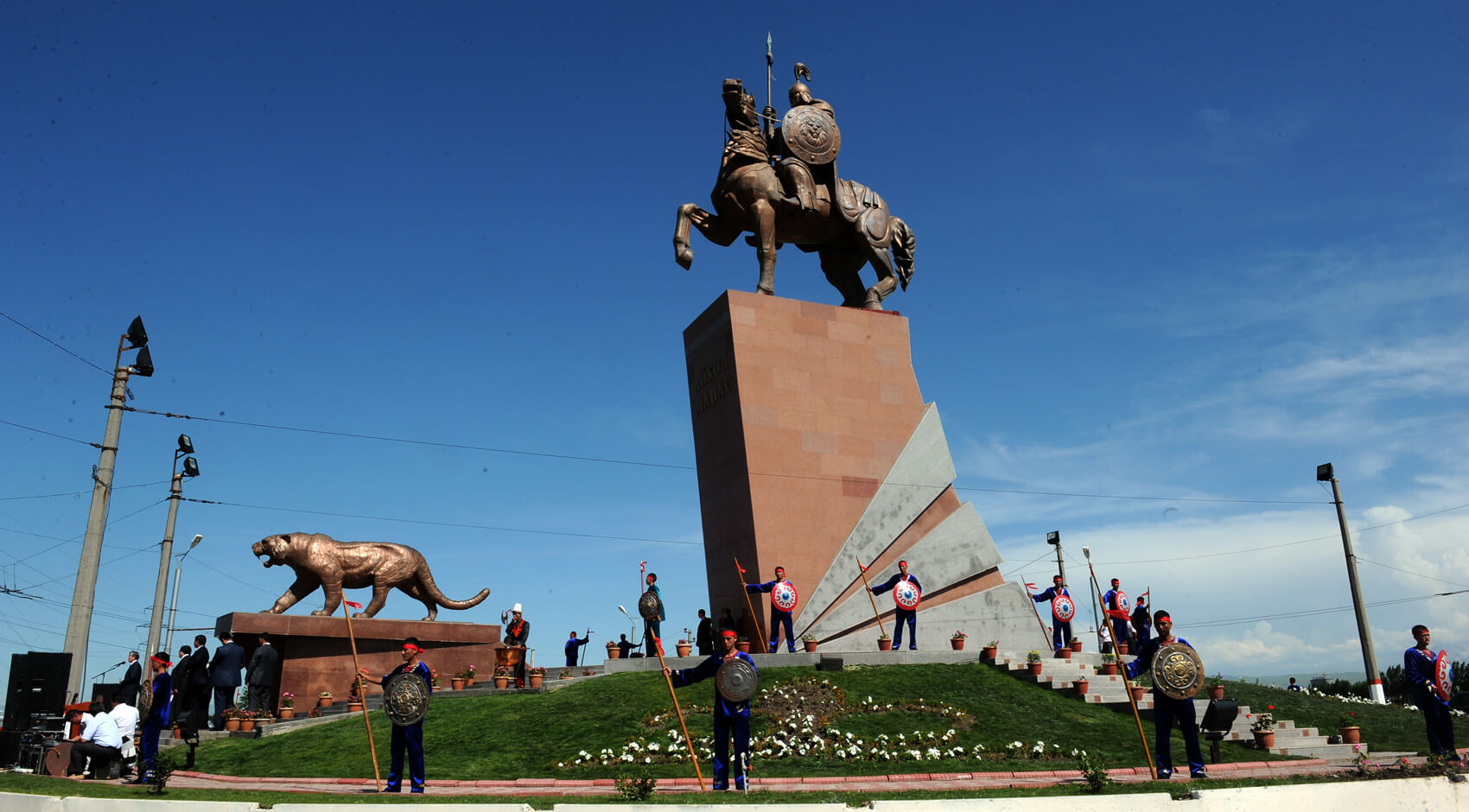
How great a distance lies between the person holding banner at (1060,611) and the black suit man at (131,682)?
1493 cm

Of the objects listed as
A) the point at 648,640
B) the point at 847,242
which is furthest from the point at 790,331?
the point at 648,640

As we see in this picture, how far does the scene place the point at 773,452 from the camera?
67.1 feet

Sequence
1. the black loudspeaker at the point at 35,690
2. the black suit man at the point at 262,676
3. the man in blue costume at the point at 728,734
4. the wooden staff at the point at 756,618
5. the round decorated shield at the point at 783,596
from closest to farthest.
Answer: the man in blue costume at the point at 728,734, the black loudspeaker at the point at 35,690, the round decorated shield at the point at 783,596, the black suit man at the point at 262,676, the wooden staff at the point at 756,618

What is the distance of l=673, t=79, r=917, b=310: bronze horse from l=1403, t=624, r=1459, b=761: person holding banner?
527 inches

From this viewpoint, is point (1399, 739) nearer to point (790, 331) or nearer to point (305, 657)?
point (790, 331)

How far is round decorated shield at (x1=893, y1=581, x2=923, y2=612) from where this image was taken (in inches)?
677

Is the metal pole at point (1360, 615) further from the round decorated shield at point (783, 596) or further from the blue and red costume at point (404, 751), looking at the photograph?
the blue and red costume at point (404, 751)

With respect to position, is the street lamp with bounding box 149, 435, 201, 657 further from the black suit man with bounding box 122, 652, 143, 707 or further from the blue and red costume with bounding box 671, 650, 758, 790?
the blue and red costume with bounding box 671, 650, 758, 790

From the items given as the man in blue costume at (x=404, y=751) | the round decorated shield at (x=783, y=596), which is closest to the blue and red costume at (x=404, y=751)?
the man in blue costume at (x=404, y=751)

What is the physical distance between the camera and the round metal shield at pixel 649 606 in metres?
18.3

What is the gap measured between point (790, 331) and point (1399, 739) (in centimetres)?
1238

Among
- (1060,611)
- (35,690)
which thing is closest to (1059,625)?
(1060,611)

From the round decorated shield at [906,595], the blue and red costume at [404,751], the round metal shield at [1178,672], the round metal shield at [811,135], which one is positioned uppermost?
the round metal shield at [811,135]

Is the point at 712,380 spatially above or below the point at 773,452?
above
